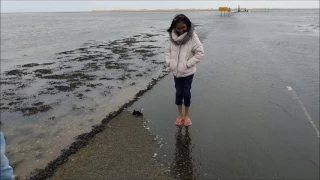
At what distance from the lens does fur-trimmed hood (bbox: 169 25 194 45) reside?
5.37m

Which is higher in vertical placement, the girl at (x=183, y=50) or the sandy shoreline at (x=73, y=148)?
the girl at (x=183, y=50)

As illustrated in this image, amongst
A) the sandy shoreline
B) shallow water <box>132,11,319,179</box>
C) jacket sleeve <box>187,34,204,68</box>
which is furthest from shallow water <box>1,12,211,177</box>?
jacket sleeve <box>187,34,204,68</box>

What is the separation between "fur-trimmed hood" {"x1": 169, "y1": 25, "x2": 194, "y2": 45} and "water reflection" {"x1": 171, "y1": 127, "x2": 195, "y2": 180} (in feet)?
6.20

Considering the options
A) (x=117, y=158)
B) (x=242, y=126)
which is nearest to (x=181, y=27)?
(x=242, y=126)

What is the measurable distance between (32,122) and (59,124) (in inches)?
30.3

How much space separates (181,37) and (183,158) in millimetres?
2244

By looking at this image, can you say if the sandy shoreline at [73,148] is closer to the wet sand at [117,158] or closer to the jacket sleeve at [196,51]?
the wet sand at [117,158]

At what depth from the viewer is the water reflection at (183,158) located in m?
4.52

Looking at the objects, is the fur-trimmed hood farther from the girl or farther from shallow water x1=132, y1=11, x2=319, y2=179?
shallow water x1=132, y1=11, x2=319, y2=179

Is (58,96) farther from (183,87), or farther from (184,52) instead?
(184,52)

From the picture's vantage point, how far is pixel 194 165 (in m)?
4.75

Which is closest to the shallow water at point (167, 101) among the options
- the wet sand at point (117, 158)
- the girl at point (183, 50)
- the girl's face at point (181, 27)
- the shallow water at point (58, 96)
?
the shallow water at point (58, 96)

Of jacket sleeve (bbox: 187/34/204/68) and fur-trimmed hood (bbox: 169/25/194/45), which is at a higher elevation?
fur-trimmed hood (bbox: 169/25/194/45)

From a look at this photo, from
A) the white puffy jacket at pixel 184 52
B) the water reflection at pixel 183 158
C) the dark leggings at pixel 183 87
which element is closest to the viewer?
the water reflection at pixel 183 158
